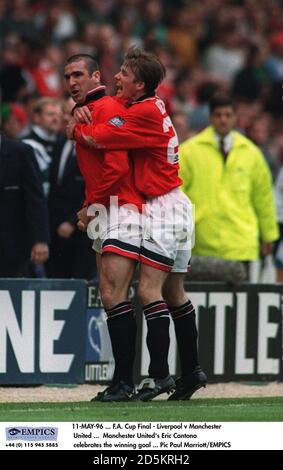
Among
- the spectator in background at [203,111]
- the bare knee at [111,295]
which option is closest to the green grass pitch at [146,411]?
the bare knee at [111,295]

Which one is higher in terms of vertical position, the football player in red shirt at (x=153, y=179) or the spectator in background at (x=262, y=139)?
the spectator in background at (x=262, y=139)

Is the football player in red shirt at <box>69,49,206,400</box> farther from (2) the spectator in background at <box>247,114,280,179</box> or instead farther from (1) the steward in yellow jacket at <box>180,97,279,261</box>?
(2) the spectator in background at <box>247,114,280,179</box>

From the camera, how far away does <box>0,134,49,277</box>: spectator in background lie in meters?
11.9

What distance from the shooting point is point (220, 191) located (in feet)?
43.6

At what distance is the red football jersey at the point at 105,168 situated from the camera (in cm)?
995

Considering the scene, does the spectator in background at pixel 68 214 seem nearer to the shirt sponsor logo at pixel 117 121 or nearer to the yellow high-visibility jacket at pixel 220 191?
the yellow high-visibility jacket at pixel 220 191

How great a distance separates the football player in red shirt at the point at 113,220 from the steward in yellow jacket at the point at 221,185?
3.11 metres

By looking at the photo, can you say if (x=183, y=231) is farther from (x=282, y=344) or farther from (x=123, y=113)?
(x=282, y=344)

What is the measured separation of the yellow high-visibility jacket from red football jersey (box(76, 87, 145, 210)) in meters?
3.10

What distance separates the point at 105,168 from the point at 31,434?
1902 mm

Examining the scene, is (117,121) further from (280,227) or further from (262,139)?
(262,139)

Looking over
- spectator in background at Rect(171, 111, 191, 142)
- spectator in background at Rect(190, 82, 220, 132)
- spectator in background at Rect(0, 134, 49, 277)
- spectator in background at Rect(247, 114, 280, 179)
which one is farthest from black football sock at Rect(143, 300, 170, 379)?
spectator in background at Rect(247, 114, 280, 179)

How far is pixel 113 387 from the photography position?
10.2m

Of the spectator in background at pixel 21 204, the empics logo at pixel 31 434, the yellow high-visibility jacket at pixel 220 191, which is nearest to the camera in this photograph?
the empics logo at pixel 31 434
